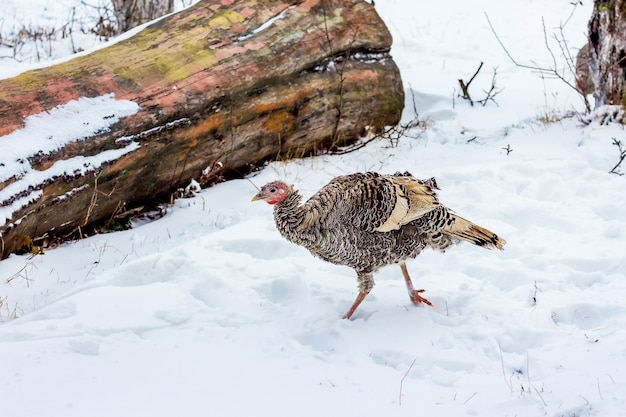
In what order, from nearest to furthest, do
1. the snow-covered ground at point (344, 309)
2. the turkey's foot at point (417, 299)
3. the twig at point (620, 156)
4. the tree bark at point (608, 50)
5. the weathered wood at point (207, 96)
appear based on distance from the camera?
the snow-covered ground at point (344, 309) → the turkey's foot at point (417, 299) → the weathered wood at point (207, 96) → the twig at point (620, 156) → the tree bark at point (608, 50)

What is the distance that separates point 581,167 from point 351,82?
2.31 metres

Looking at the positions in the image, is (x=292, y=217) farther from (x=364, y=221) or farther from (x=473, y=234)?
(x=473, y=234)

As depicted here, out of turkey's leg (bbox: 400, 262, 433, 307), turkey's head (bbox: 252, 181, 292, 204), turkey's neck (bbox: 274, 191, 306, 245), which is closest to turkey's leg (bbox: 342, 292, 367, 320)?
turkey's leg (bbox: 400, 262, 433, 307)

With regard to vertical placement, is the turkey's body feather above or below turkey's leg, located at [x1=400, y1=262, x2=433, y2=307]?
above

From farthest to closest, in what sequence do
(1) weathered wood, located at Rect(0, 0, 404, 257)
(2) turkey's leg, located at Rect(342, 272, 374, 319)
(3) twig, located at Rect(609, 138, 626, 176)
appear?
(3) twig, located at Rect(609, 138, 626, 176) → (1) weathered wood, located at Rect(0, 0, 404, 257) → (2) turkey's leg, located at Rect(342, 272, 374, 319)

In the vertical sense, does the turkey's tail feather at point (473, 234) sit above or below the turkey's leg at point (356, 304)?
above

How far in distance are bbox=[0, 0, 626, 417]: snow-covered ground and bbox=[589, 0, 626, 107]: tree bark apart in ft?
1.47

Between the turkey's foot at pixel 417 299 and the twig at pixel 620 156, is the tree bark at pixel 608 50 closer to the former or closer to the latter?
the twig at pixel 620 156

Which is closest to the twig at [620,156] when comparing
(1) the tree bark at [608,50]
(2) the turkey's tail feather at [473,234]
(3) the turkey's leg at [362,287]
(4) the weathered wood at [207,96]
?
(1) the tree bark at [608,50]

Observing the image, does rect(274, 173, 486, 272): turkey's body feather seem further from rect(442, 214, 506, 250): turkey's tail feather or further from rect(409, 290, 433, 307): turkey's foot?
rect(409, 290, 433, 307): turkey's foot

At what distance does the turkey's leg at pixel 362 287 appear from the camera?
4254mm

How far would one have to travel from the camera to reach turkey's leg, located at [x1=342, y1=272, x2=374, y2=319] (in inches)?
167

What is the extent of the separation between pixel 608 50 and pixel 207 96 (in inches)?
154

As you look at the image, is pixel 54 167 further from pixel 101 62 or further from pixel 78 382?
pixel 78 382
